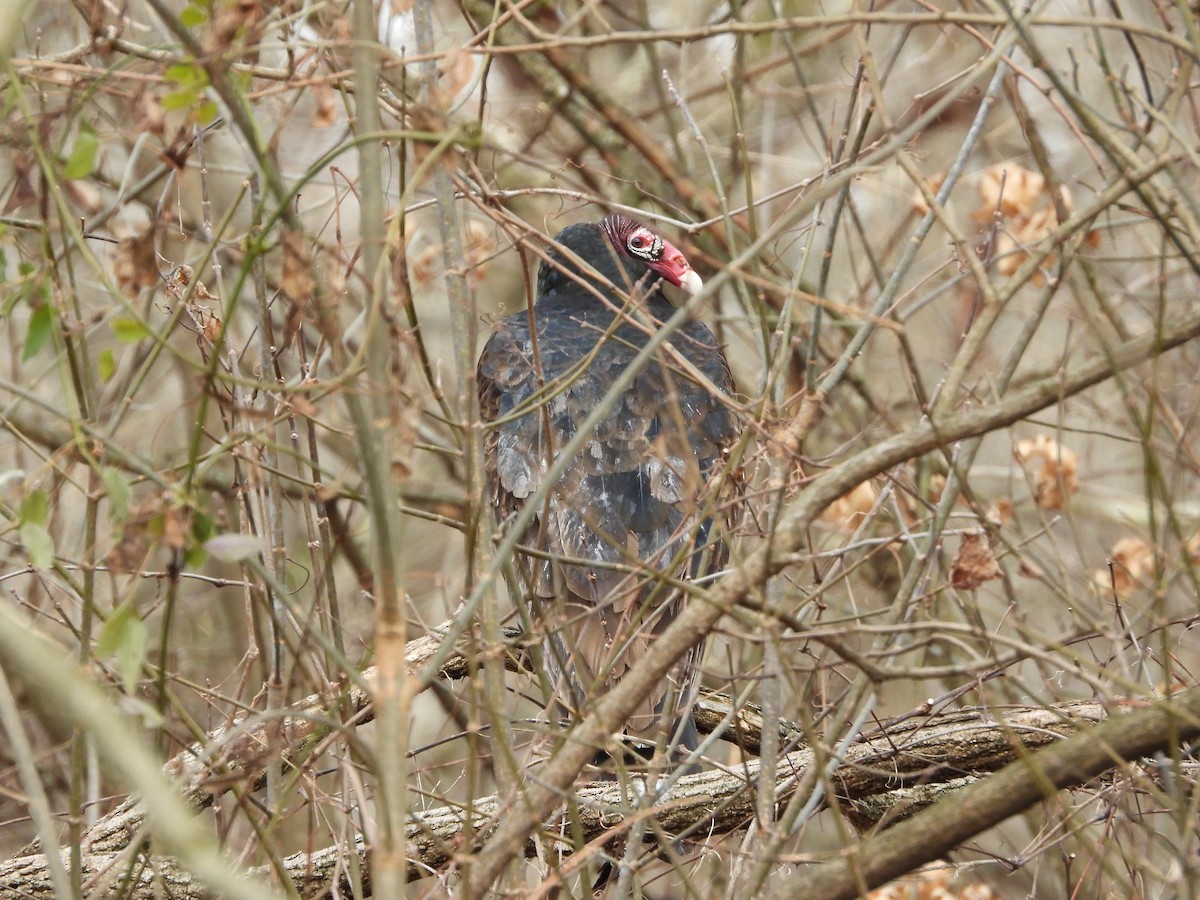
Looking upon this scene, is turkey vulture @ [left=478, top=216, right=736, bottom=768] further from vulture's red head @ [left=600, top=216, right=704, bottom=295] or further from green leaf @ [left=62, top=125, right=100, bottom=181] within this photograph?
green leaf @ [left=62, top=125, right=100, bottom=181]

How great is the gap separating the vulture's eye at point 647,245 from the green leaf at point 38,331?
11.1 feet

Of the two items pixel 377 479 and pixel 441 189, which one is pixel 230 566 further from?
pixel 377 479

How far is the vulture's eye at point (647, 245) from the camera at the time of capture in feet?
17.3

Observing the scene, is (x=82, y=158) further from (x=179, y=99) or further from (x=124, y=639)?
(x=124, y=639)

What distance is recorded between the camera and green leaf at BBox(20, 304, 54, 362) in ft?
6.73

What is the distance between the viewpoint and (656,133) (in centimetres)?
686

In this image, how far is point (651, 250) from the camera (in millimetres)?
5289

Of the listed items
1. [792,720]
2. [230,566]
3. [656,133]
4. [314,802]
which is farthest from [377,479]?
[656,133]

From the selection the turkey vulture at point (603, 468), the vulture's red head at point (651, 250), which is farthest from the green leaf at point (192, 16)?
the vulture's red head at point (651, 250)

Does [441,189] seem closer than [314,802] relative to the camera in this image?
Yes

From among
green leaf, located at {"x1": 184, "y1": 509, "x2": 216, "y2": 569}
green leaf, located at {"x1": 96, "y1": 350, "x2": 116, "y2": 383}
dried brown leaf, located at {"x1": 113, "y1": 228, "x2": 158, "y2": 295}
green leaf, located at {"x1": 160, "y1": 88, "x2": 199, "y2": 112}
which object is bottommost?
green leaf, located at {"x1": 184, "y1": 509, "x2": 216, "y2": 569}

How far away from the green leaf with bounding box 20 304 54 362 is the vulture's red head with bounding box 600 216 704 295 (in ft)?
10.5

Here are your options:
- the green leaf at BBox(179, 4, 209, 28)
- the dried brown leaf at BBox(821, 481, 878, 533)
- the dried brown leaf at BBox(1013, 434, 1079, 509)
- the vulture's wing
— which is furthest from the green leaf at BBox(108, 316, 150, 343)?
the dried brown leaf at BBox(821, 481, 878, 533)

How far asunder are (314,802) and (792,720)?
1.74 m
